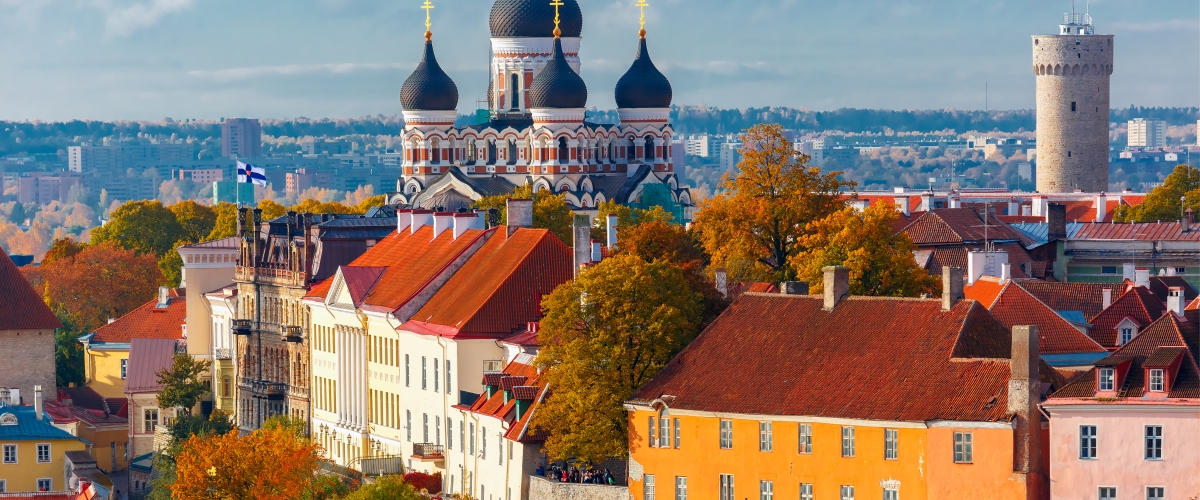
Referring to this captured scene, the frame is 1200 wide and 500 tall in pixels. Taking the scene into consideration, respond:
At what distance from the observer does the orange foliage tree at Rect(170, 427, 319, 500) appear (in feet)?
233

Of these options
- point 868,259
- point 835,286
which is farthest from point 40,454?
point 835,286

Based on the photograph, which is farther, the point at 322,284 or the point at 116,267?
the point at 116,267

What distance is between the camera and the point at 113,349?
389 feet

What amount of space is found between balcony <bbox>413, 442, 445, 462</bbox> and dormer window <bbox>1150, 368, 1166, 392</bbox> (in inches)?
909

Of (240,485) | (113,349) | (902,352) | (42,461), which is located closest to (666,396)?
(902,352)

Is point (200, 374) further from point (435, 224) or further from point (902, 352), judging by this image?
point (902, 352)

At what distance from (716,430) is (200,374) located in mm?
50019

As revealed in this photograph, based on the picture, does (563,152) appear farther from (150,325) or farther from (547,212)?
(547,212)

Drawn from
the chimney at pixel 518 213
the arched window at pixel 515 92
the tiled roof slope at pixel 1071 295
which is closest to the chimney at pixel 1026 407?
the tiled roof slope at pixel 1071 295

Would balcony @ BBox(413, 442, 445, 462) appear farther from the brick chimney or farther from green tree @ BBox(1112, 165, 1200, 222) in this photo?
green tree @ BBox(1112, 165, 1200, 222)

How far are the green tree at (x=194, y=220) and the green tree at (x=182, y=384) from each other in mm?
51957

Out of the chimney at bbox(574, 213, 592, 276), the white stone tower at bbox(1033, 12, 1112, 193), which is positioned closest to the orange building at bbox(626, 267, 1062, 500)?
the chimney at bbox(574, 213, 592, 276)

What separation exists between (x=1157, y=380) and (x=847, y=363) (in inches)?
299

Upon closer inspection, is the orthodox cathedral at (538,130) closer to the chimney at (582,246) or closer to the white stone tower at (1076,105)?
the white stone tower at (1076,105)
